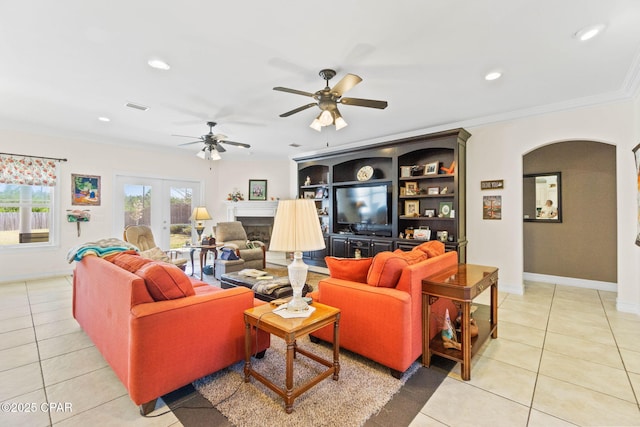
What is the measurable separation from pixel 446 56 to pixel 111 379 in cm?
385

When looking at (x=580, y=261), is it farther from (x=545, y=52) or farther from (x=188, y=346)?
(x=188, y=346)

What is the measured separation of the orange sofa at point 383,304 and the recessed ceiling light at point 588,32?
2.16 m

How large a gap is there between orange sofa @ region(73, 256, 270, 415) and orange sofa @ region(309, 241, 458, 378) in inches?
27.9

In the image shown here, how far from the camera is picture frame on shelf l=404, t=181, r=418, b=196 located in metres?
5.00

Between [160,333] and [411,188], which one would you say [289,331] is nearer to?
[160,333]

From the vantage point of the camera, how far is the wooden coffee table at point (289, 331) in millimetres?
1709

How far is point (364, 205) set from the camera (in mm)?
5520

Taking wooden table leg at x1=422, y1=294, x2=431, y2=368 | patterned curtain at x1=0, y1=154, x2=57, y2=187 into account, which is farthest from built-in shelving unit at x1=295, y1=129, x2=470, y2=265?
patterned curtain at x1=0, y1=154, x2=57, y2=187

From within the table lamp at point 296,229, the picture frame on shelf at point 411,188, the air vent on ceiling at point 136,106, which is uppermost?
the air vent on ceiling at point 136,106

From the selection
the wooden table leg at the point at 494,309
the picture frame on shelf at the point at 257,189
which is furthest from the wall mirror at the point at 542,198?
the picture frame on shelf at the point at 257,189

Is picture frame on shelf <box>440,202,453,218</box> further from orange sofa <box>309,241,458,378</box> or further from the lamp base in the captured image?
the lamp base

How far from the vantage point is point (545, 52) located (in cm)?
265

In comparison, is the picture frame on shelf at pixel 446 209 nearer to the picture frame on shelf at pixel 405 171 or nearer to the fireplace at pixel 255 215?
the picture frame on shelf at pixel 405 171

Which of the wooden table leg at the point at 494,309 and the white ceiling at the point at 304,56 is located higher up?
the white ceiling at the point at 304,56
